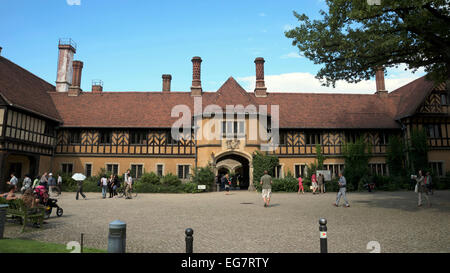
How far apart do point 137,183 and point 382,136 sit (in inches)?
883

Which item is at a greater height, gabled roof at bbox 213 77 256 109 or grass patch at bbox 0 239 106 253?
gabled roof at bbox 213 77 256 109


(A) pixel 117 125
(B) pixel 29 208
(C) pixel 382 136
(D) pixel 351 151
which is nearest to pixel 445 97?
(C) pixel 382 136

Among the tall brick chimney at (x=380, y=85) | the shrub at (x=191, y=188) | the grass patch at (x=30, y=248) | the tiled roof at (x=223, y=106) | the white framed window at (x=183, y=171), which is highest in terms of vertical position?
the tall brick chimney at (x=380, y=85)

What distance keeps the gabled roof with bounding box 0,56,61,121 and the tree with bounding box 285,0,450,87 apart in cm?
2011

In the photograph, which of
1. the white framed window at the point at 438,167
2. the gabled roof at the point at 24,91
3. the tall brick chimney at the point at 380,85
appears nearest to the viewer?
the gabled roof at the point at 24,91

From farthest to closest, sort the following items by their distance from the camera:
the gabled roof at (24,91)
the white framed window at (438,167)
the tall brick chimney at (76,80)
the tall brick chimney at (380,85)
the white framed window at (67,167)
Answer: the tall brick chimney at (380,85), the tall brick chimney at (76,80), the white framed window at (67,167), the white framed window at (438,167), the gabled roof at (24,91)

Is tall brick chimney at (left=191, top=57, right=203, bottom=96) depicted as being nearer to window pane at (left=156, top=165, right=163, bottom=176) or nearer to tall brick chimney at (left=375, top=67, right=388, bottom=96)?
window pane at (left=156, top=165, right=163, bottom=176)

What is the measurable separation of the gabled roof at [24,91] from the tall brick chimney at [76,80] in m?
2.27

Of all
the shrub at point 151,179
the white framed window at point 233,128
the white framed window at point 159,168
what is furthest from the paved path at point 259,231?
the white framed window at point 159,168

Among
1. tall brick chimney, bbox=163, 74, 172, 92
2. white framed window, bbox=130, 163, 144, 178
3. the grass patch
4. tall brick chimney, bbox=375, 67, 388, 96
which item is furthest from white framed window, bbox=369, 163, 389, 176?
the grass patch

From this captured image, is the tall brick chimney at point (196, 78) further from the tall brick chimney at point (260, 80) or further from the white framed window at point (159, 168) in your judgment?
the white framed window at point (159, 168)

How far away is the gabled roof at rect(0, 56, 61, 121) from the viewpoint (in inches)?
803

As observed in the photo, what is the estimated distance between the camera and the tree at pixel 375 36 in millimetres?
9414
